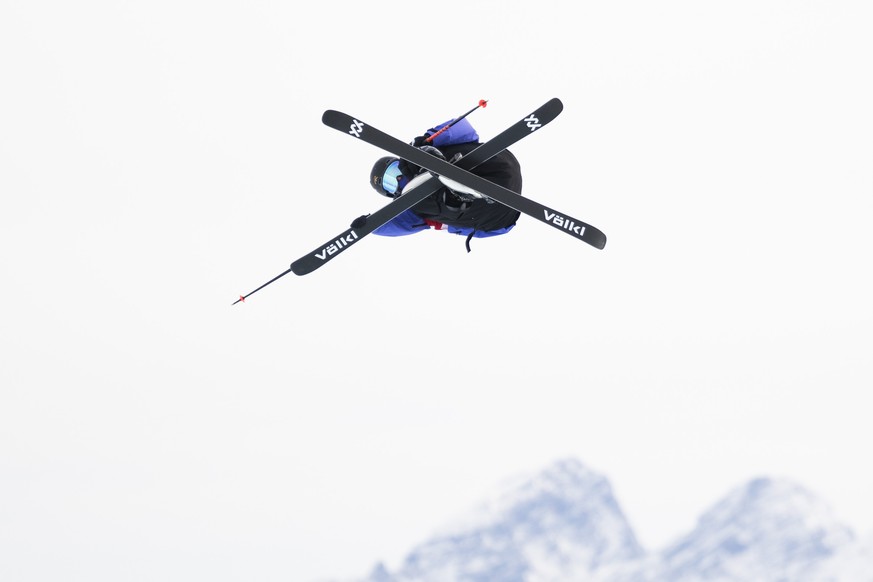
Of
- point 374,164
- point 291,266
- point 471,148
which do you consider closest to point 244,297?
point 291,266

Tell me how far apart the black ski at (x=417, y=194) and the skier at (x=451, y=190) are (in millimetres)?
132

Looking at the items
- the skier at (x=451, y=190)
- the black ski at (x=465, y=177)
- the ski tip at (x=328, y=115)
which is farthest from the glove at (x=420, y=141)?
the ski tip at (x=328, y=115)

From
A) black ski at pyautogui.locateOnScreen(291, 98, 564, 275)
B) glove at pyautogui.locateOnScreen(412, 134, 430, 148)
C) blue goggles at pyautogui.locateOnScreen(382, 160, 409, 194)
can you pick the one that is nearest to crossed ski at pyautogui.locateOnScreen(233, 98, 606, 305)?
black ski at pyautogui.locateOnScreen(291, 98, 564, 275)

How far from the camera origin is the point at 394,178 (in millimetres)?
16016

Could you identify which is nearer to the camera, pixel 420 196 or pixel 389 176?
pixel 420 196

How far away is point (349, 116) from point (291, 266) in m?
1.88

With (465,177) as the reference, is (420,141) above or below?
above

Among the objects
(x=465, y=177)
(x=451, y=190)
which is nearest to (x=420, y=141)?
(x=451, y=190)

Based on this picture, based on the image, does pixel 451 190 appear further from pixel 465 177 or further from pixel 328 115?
pixel 328 115

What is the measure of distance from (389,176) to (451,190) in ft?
3.18

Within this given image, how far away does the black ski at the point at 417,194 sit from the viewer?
601 inches

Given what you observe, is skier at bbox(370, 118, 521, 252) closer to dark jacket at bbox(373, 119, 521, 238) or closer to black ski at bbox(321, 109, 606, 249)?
dark jacket at bbox(373, 119, 521, 238)

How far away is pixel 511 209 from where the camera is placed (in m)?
15.7

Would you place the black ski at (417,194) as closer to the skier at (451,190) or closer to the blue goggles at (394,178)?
the skier at (451,190)
